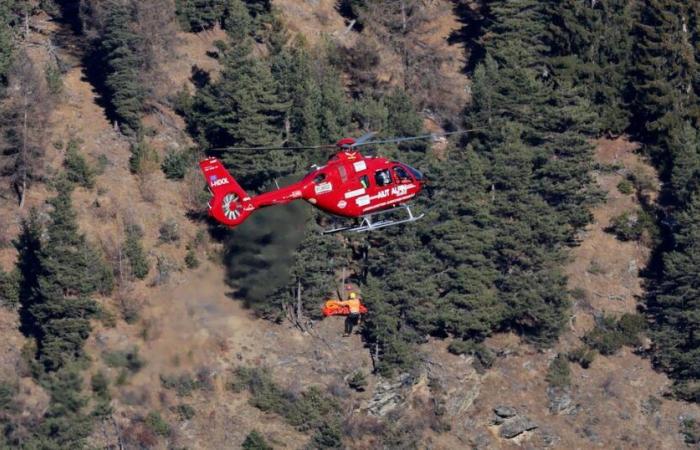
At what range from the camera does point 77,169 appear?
9025 cm

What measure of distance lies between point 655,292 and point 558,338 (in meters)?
5.88

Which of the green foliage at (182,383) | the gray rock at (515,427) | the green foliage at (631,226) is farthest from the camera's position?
the green foliage at (631,226)

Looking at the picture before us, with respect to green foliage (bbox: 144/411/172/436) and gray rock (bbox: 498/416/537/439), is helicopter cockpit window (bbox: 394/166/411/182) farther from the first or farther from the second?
gray rock (bbox: 498/416/537/439)

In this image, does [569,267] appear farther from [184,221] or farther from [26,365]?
[26,365]

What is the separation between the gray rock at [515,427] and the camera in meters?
87.3

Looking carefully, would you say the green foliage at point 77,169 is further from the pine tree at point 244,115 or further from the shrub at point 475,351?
the shrub at point 475,351

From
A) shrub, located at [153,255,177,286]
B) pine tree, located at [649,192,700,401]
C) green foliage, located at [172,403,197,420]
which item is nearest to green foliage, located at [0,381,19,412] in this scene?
green foliage, located at [172,403,197,420]

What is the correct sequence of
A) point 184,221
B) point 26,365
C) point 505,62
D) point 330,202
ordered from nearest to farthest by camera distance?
point 330,202 → point 26,365 → point 184,221 → point 505,62

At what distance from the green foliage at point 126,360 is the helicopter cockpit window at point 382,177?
61.7ft

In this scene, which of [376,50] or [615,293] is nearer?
[615,293]

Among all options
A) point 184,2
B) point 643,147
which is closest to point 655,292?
point 643,147

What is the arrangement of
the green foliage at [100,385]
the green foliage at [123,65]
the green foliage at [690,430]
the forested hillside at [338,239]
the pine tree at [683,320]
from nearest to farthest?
the green foliage at [100,385] < the forested hillside at [338,239] < the green foliage at [690,430] < the pine tree at [683,320] < the green foliage at [123,65]

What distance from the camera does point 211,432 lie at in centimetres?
8262

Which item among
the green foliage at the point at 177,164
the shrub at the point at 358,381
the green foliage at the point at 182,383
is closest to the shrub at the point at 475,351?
the shrub at the point at 358,381
